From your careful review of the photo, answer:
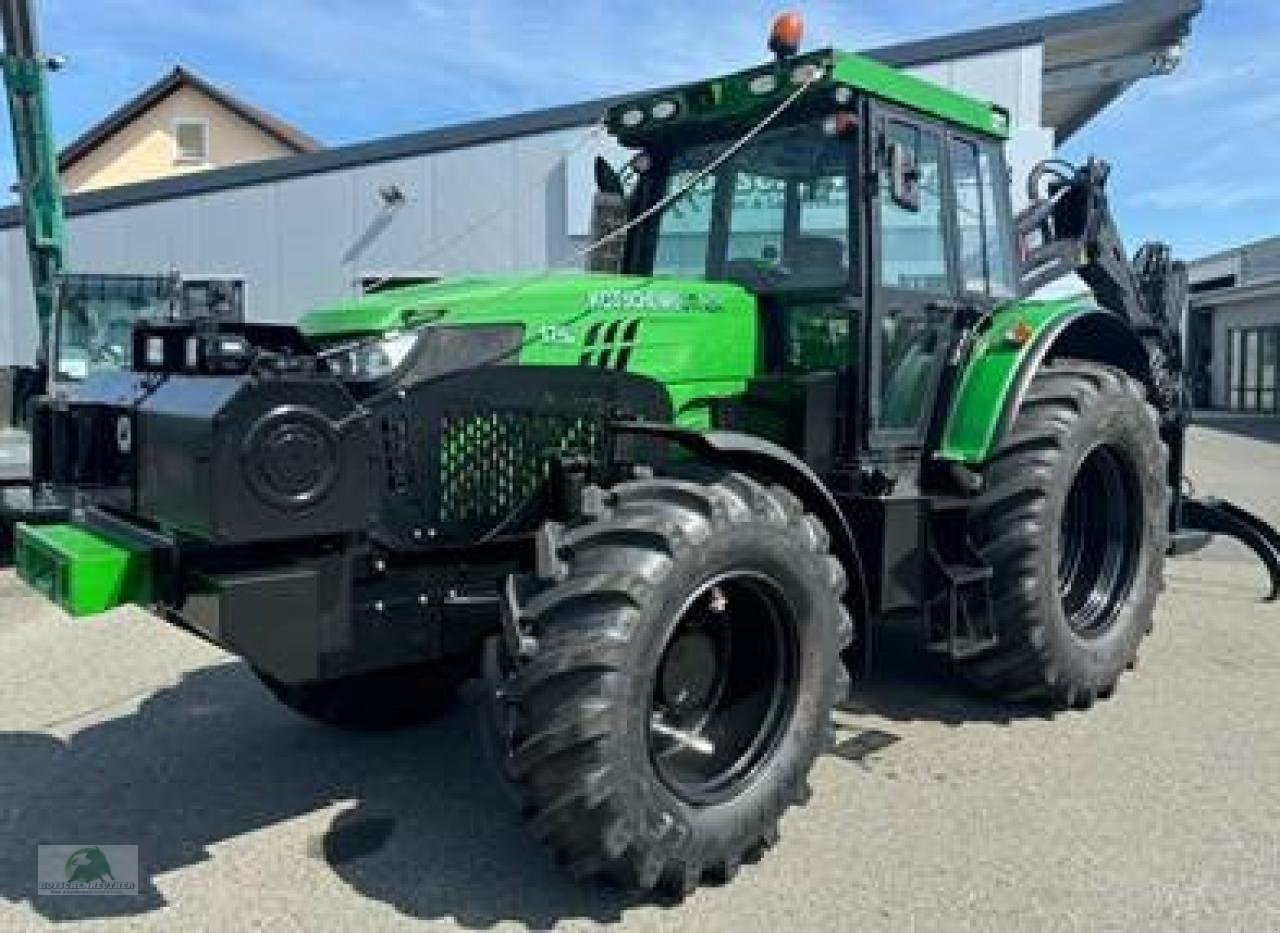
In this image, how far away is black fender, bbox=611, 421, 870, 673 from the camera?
405 centimetres

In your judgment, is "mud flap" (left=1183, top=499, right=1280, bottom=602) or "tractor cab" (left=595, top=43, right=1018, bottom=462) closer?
"tractor cab" (left=595, top=43, right=1018, bottom=462)

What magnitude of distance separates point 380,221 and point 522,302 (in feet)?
52.0

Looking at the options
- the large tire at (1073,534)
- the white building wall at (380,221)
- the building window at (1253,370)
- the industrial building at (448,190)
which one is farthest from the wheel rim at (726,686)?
the building window at (1253,370)

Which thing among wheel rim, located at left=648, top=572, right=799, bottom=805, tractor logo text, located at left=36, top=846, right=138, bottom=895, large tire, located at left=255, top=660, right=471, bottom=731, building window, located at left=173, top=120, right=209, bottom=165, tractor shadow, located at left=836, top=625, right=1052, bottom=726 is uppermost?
building window, located at left=173, top=120, right=209, bottom=165

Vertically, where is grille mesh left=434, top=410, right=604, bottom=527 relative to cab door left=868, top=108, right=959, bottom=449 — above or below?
below

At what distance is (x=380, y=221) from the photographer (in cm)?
1938

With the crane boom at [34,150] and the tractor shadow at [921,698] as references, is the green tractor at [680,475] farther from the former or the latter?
the crane boom at [34,150]

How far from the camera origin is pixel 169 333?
3.82 meters

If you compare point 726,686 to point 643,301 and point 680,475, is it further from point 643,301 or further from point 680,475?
point 643,301

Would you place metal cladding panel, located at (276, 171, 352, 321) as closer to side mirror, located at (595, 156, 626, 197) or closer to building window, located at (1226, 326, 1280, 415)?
side mirror, located at (595, 156, 626, 197)

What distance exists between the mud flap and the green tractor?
1533 millimetres

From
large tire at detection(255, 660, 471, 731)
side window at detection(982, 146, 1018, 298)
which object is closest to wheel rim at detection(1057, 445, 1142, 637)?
side window at detection(982, 146, 1018, 298)

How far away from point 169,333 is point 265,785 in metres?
1.76

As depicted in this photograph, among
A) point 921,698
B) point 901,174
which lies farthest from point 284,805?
point 901,174
